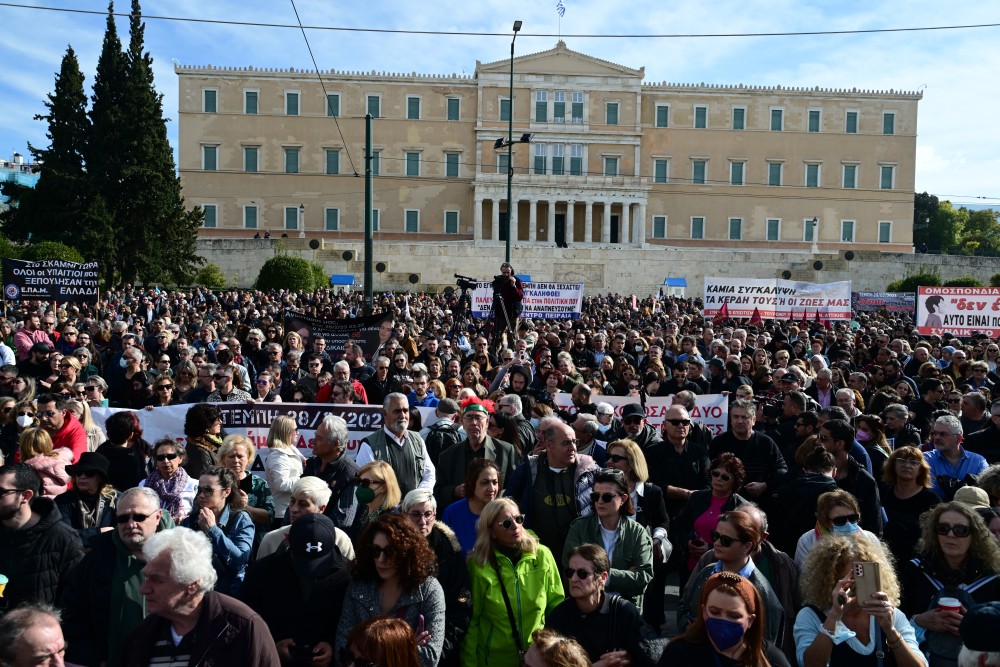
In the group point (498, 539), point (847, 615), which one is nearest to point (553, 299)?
point (498, 539)

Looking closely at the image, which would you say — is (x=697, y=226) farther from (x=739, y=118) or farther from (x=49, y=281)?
(x=49, y=281)

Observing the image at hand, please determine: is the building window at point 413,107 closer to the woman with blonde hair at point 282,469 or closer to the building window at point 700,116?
the building window at point 700,116

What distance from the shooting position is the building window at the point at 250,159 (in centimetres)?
5844

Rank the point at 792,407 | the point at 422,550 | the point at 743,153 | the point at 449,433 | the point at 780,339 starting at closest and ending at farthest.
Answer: the point at 422,550 → the point at 449,433 → the point at 792,407 → the point at 780,339 → the point at 743,153

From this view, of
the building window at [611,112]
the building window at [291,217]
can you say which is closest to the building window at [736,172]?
the building window at [611,112]

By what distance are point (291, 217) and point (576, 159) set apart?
59.1ft

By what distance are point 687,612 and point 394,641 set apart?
154 cm

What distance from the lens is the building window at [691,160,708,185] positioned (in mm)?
60406

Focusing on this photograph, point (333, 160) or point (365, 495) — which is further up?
point (333, 160)

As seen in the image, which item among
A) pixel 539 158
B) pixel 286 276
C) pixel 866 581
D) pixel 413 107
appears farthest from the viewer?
pixel 413 107

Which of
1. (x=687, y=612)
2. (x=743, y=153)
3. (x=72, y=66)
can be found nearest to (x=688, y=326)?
(x=687, y=612)

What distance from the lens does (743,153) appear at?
60688mm

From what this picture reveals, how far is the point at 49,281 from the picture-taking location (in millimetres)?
14422

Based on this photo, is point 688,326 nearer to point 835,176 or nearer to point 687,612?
point 687,612
